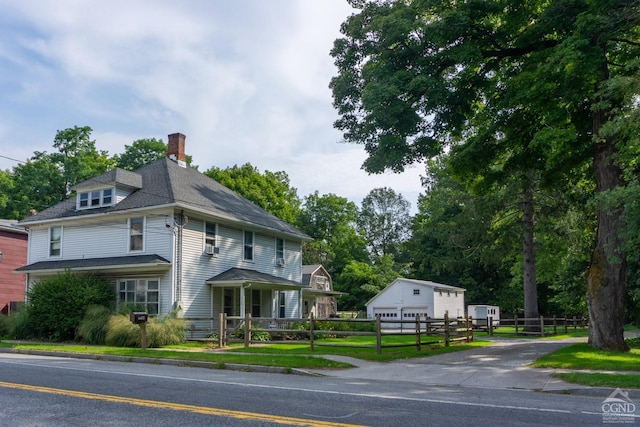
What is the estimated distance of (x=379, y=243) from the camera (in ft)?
256

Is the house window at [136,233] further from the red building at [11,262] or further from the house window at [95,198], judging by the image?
the red building at [11,262]

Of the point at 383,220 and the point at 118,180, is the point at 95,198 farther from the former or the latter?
the point at 383,220

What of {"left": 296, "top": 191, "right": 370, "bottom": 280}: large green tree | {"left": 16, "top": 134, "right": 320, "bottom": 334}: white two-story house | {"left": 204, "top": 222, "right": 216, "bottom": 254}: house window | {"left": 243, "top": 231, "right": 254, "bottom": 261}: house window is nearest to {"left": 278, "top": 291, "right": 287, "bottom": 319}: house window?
{"left": 16, "top": 134, "right": 320, "bottom": 334}: white two-story house

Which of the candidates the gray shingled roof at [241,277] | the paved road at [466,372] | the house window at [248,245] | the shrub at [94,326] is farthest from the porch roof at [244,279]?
the paved road at [466,372]

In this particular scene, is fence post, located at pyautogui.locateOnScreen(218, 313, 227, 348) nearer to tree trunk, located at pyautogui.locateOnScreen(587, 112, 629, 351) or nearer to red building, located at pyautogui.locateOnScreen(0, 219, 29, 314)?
tree trunk, located at pyautogui.locateOnScreen(587, 112, 629, 351)

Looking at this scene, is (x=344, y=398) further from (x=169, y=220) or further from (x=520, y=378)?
(x=169, y=220)

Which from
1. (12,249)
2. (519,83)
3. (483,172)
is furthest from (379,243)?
(519,83)

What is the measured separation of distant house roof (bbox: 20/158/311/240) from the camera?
25200 mm

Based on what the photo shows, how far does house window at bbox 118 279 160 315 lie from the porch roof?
248cm

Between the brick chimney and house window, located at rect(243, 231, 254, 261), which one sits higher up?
the brick chimney

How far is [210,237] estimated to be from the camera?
26.4 metres

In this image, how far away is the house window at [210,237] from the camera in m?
26.1

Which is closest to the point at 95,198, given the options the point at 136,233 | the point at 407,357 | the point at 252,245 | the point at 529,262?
the point at 136,233

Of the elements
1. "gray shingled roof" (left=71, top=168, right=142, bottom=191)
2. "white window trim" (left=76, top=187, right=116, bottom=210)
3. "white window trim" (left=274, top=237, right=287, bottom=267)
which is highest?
"gray shingled roof" (left=71, top=168, right=142, bottom=191)
